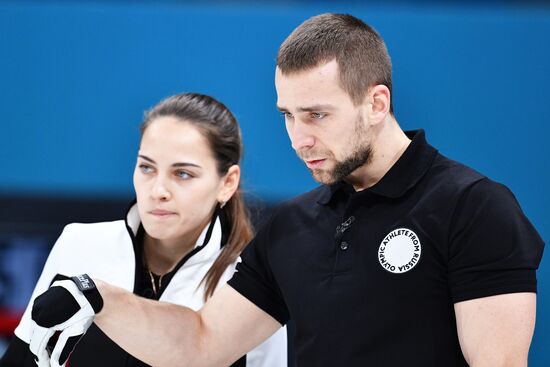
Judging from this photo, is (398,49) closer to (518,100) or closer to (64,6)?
(518,100)

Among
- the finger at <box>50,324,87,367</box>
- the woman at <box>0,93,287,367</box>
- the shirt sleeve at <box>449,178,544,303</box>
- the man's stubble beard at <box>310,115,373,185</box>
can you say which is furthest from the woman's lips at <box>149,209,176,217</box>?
the shirt sleeve at <box>449,178,544,303</box>

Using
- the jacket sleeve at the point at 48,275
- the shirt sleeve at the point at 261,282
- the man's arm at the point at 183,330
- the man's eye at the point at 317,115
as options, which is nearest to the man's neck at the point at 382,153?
the man's eye at the point at 317,115

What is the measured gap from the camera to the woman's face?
1.85 m

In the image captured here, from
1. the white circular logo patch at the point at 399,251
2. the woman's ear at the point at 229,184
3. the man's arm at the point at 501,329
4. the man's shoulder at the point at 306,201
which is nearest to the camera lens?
the man's arm at the point at 501,329

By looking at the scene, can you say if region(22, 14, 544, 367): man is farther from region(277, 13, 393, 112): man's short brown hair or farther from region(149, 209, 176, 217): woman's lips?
region(149, 209, 176, 217): woman's lips

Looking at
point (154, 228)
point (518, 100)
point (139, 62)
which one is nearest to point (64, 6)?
point (139, 62)

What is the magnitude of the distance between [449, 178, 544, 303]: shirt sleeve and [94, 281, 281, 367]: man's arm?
1.54ft

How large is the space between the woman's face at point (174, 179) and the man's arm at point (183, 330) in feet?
0.79

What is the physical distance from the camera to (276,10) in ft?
9.30

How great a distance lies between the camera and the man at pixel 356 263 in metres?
1.34

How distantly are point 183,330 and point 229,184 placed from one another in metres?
0.44

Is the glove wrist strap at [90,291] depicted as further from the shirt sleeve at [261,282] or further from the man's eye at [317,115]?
the man's eye at [317,115]

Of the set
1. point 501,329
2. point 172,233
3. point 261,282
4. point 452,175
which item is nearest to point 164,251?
point 172,233

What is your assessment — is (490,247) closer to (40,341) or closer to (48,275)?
(40,341)
